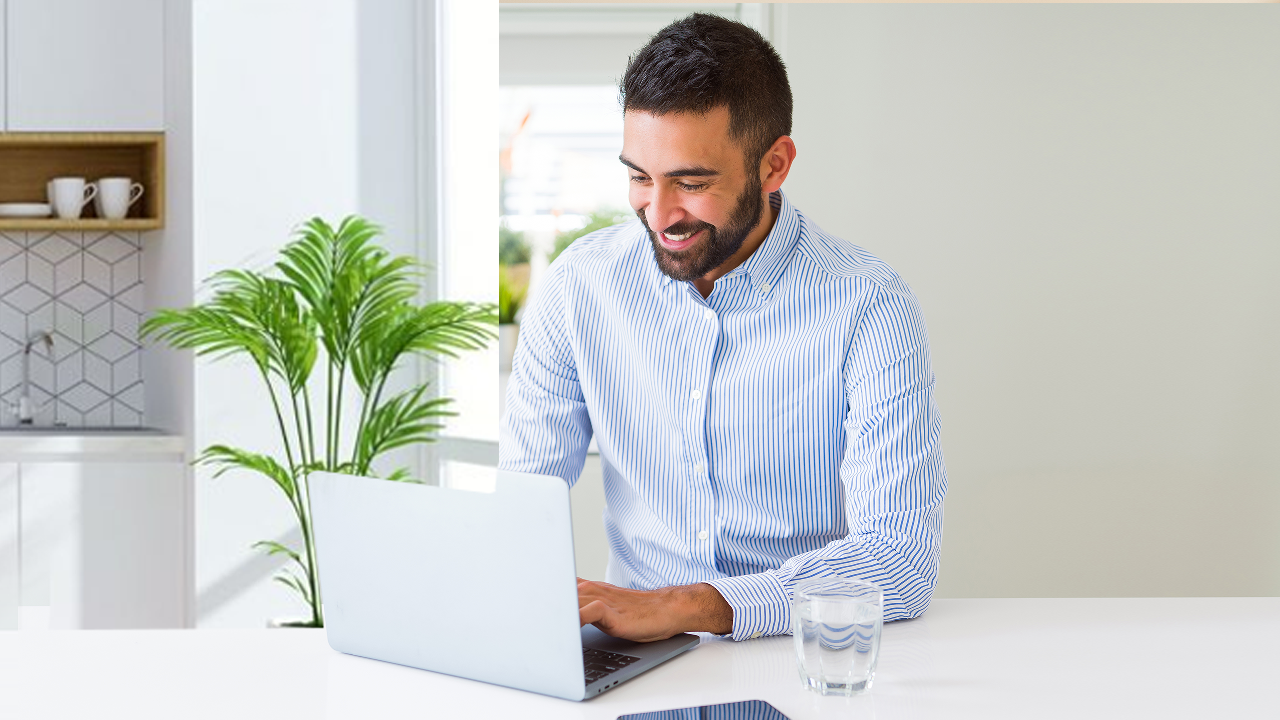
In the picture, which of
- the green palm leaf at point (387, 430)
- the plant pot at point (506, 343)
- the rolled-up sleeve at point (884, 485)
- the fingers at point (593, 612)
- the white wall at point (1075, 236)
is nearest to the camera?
the fingers at point (593, 612)

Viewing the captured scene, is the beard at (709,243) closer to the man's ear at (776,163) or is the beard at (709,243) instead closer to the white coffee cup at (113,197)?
the man's ear at (776,163)

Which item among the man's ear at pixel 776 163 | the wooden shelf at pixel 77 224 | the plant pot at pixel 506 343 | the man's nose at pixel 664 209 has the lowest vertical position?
the plant pot at pixel 506 343

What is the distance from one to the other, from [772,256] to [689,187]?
0.63 feet

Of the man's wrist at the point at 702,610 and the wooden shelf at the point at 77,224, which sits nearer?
the man's wrist at the point at 702,610

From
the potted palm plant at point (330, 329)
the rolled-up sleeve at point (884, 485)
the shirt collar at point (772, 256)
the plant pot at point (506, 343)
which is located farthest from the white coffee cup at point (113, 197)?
the rolled-up sleeve at point (884, 485)

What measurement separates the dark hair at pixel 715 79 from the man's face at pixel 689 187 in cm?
2

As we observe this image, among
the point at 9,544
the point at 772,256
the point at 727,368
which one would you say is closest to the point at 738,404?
the point at 727,368

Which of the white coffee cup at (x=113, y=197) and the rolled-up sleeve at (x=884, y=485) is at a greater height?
the white coffee cup at (x=113, y=197)

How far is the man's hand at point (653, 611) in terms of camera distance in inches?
57.8

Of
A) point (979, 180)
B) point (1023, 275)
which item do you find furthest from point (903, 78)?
point (1023, 275)

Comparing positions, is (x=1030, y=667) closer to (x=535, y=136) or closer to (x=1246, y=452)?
(x=1246, y=452)

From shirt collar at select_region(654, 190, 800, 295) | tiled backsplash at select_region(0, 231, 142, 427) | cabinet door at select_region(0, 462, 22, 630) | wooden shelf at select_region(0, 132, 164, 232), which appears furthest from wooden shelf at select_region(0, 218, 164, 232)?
shirt collar at select_region(654, 190, 800, 295)

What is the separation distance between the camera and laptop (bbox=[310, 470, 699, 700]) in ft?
4.24

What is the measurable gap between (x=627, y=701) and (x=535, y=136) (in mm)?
3208
